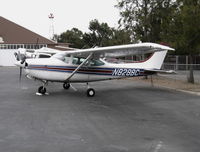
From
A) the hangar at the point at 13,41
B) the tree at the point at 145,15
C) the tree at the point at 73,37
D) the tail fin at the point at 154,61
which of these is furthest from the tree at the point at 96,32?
the tail fin at the point at 154,61

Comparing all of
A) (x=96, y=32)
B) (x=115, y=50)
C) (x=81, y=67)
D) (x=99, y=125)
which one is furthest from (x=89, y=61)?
(x=96, y=32)

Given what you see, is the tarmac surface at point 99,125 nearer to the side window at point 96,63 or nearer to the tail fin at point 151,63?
the side window at point 96,63

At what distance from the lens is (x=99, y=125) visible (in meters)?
7.96

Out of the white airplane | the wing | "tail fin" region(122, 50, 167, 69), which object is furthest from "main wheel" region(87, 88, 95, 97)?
"tail fin" region(122, 50, 167, 69)

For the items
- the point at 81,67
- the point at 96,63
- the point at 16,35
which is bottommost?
the point at 81,67

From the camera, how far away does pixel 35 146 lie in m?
6.07

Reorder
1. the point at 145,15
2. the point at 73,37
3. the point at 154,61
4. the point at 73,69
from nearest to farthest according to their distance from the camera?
the point at 73,69
the point at 154,61
the point at 145,15
the point at 73,37

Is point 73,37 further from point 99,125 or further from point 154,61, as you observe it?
point 99,125

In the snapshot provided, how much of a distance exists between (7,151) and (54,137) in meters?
1.27

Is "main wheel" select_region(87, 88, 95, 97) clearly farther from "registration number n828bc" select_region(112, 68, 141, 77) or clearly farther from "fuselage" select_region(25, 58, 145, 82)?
"registration number n828bc" select_region(112, 68, 141, 77)

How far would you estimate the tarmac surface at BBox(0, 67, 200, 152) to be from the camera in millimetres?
6133

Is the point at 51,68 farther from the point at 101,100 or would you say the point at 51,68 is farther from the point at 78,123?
the point at 78,123

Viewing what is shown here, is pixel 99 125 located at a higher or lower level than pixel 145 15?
lower

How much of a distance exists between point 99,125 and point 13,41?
174ft
